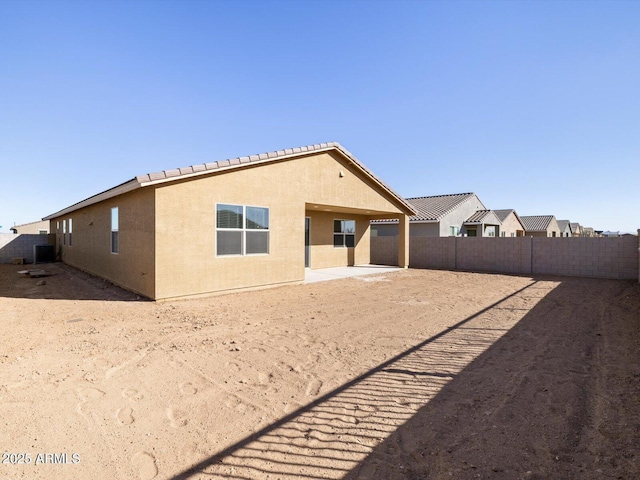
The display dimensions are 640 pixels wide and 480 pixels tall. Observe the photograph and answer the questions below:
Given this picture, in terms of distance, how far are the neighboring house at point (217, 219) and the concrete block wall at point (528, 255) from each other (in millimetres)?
5755

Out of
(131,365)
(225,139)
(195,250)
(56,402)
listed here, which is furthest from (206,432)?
(225,139)

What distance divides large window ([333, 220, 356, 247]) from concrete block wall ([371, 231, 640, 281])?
261 centimetres

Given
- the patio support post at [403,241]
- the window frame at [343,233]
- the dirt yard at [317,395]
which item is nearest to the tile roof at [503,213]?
the patio support post at [403,241]

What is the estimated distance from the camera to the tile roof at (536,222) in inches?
1367

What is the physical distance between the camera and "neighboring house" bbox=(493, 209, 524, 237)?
29.2m

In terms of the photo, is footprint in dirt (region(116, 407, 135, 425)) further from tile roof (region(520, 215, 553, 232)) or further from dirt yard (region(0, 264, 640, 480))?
tile roof (region(520, 215, 553, 232))

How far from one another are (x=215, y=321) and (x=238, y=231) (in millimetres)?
3542

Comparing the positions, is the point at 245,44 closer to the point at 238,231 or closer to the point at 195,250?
the point at 238,231

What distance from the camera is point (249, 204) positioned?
962 cm

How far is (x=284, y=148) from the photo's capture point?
10.4 m

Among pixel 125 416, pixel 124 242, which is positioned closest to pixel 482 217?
pixel 124 242

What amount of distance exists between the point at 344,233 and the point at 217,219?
9.02 metres

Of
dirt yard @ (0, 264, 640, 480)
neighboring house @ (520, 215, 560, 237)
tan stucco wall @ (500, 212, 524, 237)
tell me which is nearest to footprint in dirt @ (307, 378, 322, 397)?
dirt yard @ (0, 264, 640, 480)

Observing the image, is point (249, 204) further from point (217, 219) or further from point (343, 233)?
point (343, 233)
